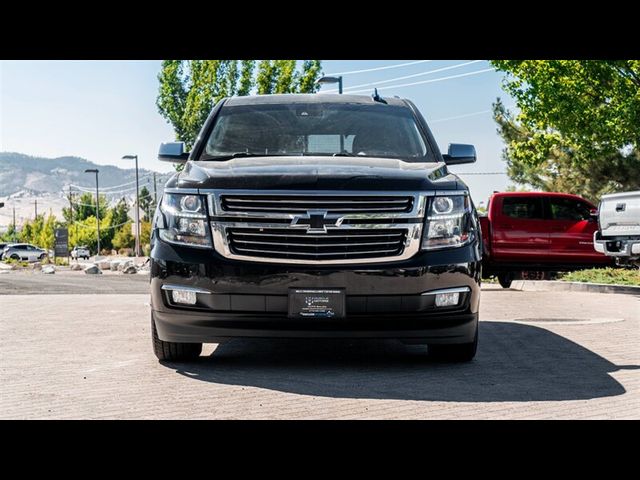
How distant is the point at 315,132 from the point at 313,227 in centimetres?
158

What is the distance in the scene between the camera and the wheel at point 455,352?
7.25 meters

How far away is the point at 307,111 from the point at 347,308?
2.26m

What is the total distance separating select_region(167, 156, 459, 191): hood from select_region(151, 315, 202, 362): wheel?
120 cm

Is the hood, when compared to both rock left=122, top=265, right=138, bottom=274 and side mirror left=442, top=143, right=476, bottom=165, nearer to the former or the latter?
side mirror left=442, top=143, right=476, bottom=165

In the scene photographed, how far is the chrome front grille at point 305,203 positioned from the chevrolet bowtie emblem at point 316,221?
0.03 meters

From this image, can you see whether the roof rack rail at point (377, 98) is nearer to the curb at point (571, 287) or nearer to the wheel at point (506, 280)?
the curb at point (571, 287)

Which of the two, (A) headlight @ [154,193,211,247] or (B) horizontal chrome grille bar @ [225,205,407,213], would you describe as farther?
(A) headlight @ [154,193,211,247]

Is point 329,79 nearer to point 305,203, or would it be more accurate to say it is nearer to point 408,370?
point 408,370

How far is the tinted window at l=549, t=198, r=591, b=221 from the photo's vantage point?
19.9m

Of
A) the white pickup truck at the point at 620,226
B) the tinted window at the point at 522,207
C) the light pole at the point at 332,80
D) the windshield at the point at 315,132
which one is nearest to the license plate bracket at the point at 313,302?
the windshield at the point at 315,132

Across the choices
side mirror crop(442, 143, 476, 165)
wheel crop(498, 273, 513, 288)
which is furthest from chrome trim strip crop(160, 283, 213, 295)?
wheel crop(498, 273, 513, 288)

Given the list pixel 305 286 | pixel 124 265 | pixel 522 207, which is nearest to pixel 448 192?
pixel 305 286

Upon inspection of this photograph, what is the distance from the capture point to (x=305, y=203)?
6.54 m
